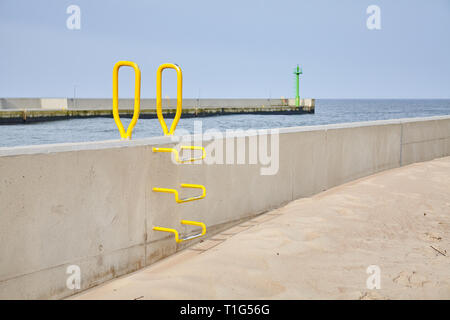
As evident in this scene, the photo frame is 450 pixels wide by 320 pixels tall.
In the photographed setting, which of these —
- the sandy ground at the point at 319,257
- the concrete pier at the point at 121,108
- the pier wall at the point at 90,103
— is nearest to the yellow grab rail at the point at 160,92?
the sandy ground at the point at 319,257

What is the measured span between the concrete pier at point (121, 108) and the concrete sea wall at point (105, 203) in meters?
42.5

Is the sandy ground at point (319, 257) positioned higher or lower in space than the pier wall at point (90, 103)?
lower

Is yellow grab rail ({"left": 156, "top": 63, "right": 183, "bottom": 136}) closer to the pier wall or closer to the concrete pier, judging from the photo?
the concrete pier

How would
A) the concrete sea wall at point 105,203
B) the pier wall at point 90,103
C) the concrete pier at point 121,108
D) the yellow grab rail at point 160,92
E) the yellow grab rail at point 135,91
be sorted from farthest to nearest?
the pier wall at point 90,103 < the concrete pier at point 121,108 < the yellow grab rail at point 160,92 < the yellow grab rail at point 135,91 < the concrete sea wall at point 105,203

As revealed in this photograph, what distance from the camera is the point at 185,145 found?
18.6ft

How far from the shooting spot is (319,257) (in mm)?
5082

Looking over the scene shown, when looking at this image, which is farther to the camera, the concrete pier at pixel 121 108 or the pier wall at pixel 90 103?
the pier wall at pixel 90 103

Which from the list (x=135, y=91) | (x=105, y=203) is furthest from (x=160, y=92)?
(x=105, y=203)

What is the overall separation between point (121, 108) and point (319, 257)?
5617 cm

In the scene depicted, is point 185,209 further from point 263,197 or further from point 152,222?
point 263,197

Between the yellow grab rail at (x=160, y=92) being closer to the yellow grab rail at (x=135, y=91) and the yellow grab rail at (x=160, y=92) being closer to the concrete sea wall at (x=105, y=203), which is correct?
the yellow grab rail at (x=135, y=91)

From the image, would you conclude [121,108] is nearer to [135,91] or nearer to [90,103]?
[90,103]

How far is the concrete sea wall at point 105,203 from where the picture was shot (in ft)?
13.2

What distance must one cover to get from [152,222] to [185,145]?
3.09ft
